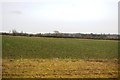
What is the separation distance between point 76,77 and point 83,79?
0.61 metres

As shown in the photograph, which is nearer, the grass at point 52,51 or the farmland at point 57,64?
the farmland at point 57,64

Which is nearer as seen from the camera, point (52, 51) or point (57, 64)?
point (57, 64)

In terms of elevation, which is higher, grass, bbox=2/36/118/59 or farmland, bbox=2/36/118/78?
grass, bbox=2/36/118/59

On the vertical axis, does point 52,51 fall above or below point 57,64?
above

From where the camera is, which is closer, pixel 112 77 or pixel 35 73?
pixel 112 77

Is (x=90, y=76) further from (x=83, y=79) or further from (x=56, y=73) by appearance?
(x=56, y=73)

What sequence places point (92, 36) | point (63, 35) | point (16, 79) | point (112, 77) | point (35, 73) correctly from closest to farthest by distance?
1. point (16, 79)
2. point (112, 77)
3. point (35, 73)
4. point (63, 35)
5. point (92, 36)

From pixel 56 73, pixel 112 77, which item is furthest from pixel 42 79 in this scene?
pixel 112 77

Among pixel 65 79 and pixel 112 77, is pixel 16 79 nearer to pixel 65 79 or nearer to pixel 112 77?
pixel 65 79

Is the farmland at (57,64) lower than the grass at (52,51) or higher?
lower

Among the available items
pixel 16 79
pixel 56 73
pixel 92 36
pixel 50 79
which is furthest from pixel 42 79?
pixel 92 36

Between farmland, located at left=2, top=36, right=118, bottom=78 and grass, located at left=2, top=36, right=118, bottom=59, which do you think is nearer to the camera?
farmland, located at left=2, top=36, right=118, bottom=78

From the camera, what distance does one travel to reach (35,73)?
1495cm

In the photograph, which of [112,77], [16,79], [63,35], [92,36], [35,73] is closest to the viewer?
[16,79]
